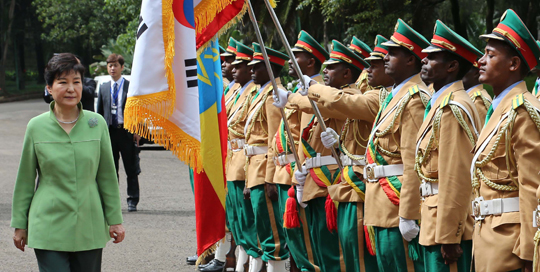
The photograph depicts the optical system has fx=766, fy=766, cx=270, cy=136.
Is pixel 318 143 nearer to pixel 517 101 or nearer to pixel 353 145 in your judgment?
pixel 353 145

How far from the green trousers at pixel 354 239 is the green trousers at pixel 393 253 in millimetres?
397

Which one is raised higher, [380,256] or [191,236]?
[380,256]

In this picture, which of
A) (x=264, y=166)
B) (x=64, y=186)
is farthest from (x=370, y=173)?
(x=264, y=166)

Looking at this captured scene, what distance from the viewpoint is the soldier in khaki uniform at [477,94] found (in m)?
5.45

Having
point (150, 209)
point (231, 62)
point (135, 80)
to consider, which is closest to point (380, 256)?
point (135, 80)

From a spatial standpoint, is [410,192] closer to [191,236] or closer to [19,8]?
[191,236]

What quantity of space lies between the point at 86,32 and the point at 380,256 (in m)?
31.2

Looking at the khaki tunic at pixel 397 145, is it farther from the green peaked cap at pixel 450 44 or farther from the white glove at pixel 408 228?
the green peaked cap at pixel 450 44

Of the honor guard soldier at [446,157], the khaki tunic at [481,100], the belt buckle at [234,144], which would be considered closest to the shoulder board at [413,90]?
the honor guard soldier at [446,157]

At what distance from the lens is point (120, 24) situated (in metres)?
34.0

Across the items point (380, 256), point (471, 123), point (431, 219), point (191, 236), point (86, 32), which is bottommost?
point (191, 236)

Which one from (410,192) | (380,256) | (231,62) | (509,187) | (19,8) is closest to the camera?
(509,187)

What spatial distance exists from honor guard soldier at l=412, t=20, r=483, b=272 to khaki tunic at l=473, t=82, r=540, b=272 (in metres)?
0.32

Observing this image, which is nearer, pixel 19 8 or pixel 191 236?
pixel 191 236
